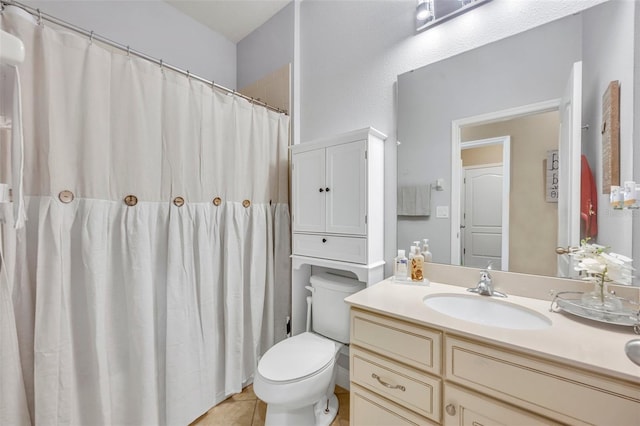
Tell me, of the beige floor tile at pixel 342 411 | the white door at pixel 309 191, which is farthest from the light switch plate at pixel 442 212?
the beige floor tile at pixel 342 411

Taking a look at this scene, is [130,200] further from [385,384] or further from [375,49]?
[375,49]

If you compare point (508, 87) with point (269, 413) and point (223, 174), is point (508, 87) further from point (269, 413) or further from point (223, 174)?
point (269, 413)

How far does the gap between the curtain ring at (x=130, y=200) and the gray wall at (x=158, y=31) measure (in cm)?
130

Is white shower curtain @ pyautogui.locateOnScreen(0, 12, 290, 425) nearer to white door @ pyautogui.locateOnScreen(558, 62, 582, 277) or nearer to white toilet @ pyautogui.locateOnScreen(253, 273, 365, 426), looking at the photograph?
white toilet @ pyautogui.locateOnScreen(253, 273, 365, 426)

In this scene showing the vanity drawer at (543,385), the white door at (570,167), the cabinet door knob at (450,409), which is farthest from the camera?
the white door at (570,167)

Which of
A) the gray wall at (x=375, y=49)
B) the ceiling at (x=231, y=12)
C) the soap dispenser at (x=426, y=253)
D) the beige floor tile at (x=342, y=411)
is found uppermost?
the ceiling at (x=231, y=12)

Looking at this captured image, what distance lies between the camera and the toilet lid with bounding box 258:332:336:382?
48.4 inches

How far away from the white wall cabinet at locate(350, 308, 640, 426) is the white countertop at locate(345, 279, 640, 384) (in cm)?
3

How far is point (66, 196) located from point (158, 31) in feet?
5.31

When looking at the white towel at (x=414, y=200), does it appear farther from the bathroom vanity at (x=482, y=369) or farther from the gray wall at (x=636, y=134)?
the gray wall at (x=636, y=134)

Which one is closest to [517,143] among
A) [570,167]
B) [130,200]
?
[570,167]

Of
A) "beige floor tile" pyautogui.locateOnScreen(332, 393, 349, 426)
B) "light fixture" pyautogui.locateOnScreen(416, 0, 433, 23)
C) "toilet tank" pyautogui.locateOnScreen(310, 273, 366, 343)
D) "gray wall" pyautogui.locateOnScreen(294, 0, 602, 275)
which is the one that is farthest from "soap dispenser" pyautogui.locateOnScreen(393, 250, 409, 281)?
"light fixture" pyautogui.locateOnScreen(416, 0, 433, 23)

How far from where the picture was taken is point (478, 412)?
80 cm

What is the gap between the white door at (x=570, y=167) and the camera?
1.05 meters
